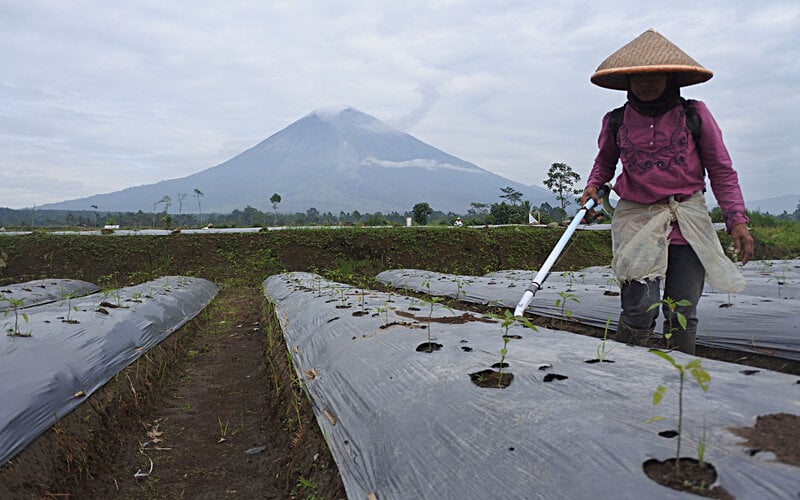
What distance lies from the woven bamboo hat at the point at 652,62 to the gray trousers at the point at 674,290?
29.9 inches

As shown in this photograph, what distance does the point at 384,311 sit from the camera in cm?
339

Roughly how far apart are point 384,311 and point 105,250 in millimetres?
9887

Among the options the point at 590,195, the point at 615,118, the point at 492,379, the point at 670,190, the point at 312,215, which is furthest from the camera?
the point at 312,215

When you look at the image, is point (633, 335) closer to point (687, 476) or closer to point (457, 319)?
point (457, 319)

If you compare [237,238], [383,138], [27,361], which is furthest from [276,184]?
[27,361]

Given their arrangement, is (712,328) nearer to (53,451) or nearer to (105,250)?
(53,451)

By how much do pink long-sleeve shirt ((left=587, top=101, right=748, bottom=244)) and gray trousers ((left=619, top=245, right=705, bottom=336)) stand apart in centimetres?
9

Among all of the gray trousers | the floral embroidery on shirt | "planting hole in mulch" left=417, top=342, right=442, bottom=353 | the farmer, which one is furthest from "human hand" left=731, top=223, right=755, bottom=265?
"planting hole in mulch" left=417, top=342, right=442, bottom=353

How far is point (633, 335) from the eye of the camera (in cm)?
237

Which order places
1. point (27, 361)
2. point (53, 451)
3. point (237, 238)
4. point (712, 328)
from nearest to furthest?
point (53, 451) < point (27, 361) < point (712, 328) < point (237, 238)

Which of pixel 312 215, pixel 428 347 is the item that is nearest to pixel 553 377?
pixel 428 347

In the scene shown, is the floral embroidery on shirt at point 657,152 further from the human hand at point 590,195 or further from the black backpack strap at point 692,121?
the human hand at point 590,195

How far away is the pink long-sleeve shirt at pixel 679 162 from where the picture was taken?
224cm

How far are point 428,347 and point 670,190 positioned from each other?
4.26ft
